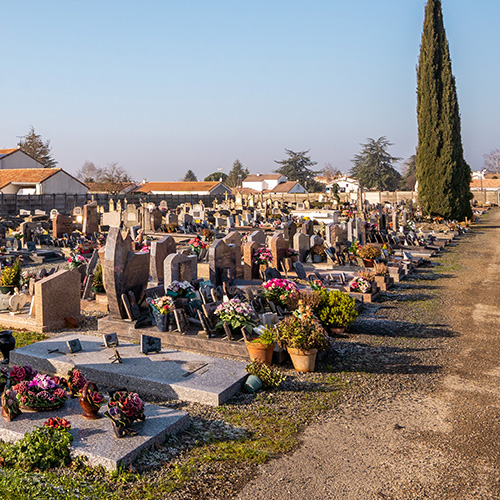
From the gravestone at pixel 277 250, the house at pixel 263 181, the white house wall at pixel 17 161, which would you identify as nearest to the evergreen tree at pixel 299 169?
the house at pixel 263 181

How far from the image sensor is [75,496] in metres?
4.88

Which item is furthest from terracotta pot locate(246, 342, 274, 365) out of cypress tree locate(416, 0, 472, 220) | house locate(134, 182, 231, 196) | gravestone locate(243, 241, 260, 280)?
house locate(134, 182, 231, 196)

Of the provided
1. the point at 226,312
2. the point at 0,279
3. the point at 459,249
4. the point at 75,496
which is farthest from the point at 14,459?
the point at 459,249

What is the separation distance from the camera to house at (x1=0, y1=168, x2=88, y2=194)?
1998 inches

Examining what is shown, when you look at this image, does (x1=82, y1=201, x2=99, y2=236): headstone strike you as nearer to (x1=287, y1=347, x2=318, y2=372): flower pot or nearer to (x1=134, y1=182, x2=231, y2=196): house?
(x1=287, y1=347, x2=318, y2=372): flower pot

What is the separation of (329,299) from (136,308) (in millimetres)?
3702

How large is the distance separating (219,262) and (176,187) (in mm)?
71147

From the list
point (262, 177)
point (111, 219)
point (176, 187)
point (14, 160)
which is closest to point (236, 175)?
point (262, 177)

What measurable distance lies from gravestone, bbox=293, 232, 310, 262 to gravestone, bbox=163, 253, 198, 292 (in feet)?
24.1

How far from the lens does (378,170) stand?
99375 mm

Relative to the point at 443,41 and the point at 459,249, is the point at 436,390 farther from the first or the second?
the point at 443,41

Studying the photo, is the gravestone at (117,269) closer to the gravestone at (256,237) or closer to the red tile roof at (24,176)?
the gravestone at (256,237)

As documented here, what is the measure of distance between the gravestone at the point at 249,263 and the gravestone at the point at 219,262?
2124mm

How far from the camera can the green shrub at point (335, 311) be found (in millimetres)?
10461
